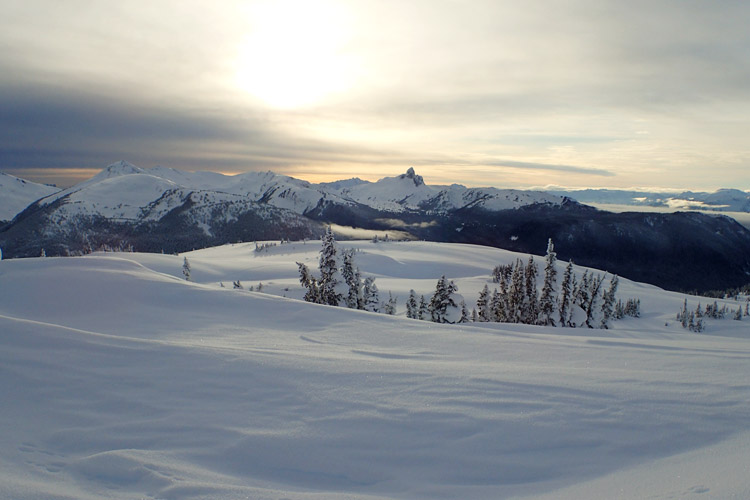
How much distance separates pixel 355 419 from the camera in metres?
6.27

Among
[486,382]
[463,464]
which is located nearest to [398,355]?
[486,382]

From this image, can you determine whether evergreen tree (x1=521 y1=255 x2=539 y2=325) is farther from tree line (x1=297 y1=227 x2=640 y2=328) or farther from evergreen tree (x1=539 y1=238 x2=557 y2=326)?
evergreen tree (x1=539 y1=238 x2=557 y2=326)

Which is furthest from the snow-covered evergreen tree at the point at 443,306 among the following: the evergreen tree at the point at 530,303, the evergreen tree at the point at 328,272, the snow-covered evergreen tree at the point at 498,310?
the evergreen tree at the point at 328,272

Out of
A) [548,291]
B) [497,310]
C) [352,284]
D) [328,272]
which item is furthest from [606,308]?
[328,272]

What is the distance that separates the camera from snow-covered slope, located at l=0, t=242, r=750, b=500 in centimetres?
485

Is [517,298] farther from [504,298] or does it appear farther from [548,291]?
[504,298]

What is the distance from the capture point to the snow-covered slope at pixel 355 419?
15.9 ft

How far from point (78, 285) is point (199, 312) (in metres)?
5.52

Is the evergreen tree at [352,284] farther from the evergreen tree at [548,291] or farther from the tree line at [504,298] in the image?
the evergreen tree at [548,291]

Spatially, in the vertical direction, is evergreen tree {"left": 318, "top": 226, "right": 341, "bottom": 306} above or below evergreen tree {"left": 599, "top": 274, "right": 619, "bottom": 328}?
above

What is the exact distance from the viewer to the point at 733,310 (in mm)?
58062

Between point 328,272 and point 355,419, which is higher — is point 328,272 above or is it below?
above

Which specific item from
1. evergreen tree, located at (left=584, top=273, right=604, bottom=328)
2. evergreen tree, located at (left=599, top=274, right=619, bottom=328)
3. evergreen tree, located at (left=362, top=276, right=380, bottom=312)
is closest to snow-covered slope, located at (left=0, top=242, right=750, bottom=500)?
evergreen tree, located at (left=362, top=276, right=380, bottom=312)

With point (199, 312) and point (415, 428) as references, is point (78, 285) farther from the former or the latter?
point (415, 428)
